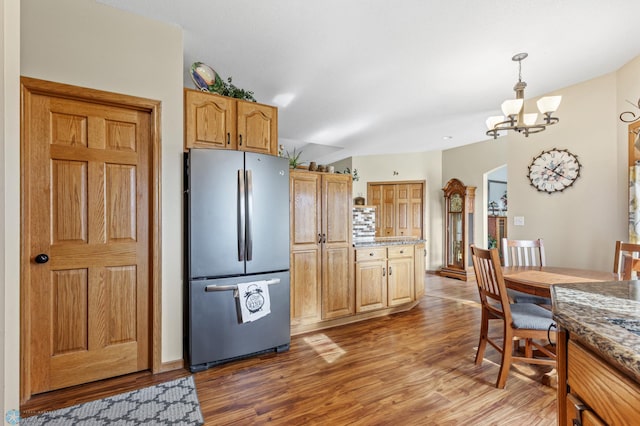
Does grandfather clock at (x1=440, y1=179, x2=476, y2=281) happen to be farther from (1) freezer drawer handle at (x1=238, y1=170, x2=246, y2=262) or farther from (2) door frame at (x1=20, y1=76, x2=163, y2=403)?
(2) door frame at (x1=20, y1=76, x2=163, y2=403)

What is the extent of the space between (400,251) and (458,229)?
293 cm

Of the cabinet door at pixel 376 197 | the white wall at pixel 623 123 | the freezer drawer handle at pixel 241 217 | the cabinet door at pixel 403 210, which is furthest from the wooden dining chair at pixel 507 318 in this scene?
the cabinet door at pixel 376 197

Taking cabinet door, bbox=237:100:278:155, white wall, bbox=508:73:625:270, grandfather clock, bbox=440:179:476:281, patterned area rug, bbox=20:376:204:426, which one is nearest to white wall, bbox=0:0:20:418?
patterned area rug, bbox=20:376:204:426

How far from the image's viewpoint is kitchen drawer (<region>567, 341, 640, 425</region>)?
0.58 metres

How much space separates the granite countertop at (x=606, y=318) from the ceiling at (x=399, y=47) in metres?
1.99

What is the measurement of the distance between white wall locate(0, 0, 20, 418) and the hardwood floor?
1.08 meters

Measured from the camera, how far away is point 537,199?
148 inches

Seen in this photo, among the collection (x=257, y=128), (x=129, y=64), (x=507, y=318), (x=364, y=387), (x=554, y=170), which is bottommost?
(x=364, y=387)

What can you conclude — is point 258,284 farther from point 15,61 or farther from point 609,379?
point 609,379

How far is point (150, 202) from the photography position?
2340 mm

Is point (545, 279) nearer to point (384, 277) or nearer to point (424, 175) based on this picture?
point (384, 277)

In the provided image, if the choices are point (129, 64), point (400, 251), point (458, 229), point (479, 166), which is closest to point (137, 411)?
point (129, 64)

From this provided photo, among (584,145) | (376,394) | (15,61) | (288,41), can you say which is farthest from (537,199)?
(15,61)

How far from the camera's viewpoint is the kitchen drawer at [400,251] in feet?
12.2
